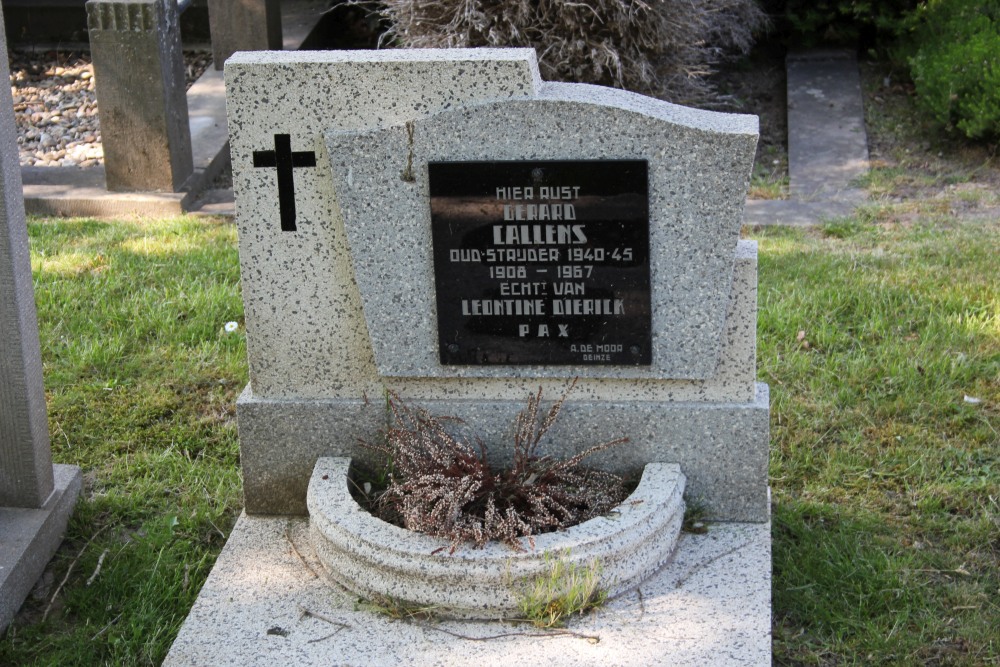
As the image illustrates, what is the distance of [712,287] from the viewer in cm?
350

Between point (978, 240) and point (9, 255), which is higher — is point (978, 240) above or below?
below

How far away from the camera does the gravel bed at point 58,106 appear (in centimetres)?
811

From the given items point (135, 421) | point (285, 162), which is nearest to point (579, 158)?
point (285, 162)

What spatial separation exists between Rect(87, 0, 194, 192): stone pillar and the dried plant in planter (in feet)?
12.5

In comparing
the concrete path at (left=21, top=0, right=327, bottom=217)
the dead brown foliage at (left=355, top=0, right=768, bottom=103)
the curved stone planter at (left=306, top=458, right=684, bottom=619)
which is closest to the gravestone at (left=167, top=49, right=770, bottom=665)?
the curved stone planter at (left=306, top=458, right=684, bottom=619)

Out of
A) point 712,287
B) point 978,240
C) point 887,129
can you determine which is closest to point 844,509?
point 712,287

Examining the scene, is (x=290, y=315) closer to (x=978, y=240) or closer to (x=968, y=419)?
(x=968, y=419)

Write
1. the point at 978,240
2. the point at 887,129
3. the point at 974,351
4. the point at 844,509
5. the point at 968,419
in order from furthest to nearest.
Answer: the point at 887,129, the point at 978,240, the point at 974,351, the point at 968,419, the point at 844,509

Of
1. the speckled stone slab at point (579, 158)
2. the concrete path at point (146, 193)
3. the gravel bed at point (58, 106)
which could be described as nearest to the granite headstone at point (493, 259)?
the speckled stone slab at point (579, 158)

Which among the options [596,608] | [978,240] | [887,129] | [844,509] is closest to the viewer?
[596,608]

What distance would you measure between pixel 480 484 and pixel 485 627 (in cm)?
40

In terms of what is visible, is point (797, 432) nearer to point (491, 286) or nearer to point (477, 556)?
point (491, 286)

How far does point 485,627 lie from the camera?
10.7ft

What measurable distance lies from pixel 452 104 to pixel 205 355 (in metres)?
2.15
